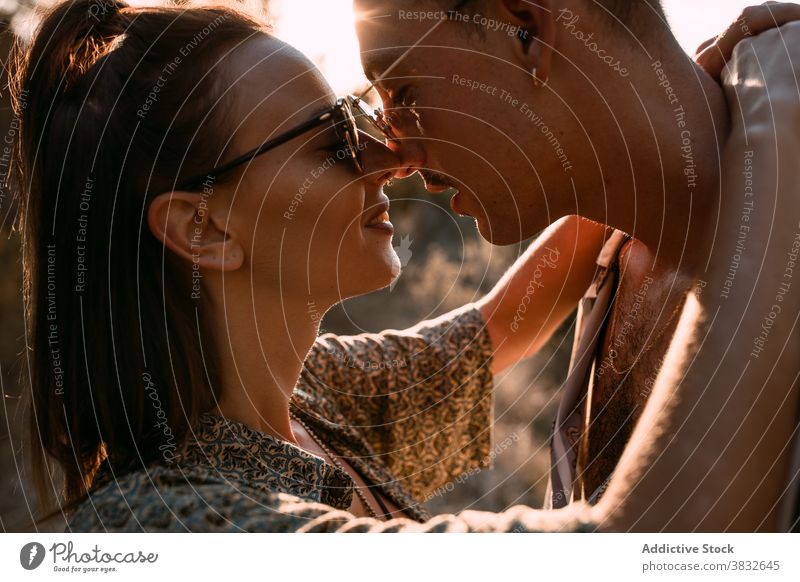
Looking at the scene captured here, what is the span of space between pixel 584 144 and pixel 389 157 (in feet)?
1.51

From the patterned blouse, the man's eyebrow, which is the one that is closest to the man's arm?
the patterned blouse

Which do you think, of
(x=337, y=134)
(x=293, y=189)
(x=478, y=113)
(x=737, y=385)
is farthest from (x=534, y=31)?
(x=737, y=385)

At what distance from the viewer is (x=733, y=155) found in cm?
159

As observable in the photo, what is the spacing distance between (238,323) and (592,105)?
944mm

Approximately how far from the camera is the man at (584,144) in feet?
6.10

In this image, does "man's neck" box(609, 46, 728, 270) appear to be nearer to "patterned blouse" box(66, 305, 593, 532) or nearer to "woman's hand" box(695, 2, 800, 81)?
"woman's hand" box(695, 2, 800, 81)

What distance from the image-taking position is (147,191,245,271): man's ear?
1761mm

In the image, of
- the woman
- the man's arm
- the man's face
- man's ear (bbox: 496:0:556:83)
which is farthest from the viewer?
the man's face

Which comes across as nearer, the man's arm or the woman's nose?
the man's arm

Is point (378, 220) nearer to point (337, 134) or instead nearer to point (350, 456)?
point (337, 134)

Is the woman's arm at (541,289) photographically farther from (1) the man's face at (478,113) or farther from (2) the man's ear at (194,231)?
(2) the man's ear at (194,231)

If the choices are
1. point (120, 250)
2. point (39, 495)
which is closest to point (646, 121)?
point (120, 250)

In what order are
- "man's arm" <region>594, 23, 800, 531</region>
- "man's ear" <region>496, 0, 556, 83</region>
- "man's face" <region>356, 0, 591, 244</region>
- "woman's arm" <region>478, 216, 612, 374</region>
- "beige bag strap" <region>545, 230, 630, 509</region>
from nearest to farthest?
1. "man's arm" <region>594, 23, 800, 531</region>
2. "man's ear" <region>496, 0, 556, 83</region>
3. "man's face" <region>356, 0, 591, 244</region>
4. "beige bag strap" <region>545, 230, 630, 509</region>
5. "woman's arm" <region>478, 216, 612, 374</region>

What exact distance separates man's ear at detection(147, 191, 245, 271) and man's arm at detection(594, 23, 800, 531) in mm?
926
